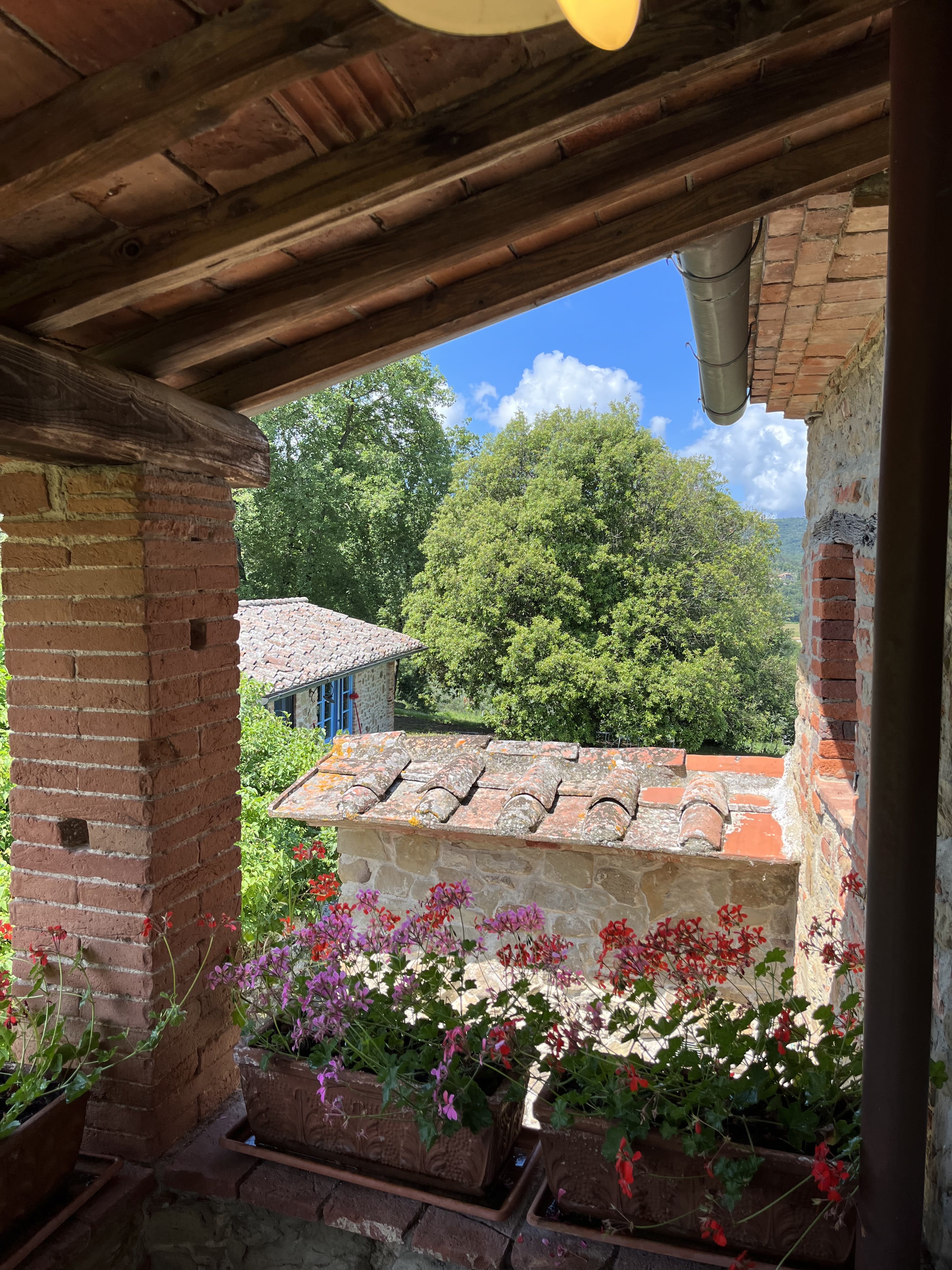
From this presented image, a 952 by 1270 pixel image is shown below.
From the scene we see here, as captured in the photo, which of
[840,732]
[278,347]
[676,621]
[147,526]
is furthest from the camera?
[676,621]

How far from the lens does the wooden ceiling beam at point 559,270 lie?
1.72 meters

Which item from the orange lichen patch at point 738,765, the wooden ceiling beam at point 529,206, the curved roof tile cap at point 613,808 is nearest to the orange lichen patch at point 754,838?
the curved roof tile cap at point 613,808

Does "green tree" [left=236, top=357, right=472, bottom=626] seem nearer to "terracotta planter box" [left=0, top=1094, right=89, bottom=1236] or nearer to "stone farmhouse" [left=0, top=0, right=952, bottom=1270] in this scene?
"stone farmhouse" [left=0, top=0, right=952, bottom=1270]

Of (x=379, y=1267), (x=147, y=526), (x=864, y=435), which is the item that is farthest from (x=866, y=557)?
(x=379, y=1267)

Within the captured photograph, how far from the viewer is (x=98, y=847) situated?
1977 millimetres

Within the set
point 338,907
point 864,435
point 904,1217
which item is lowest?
point 904,1217

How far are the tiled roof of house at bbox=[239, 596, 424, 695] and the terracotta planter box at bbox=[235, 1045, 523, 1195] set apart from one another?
7.73 m

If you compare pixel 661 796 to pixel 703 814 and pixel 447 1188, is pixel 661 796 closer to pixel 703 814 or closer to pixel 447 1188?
pixel 703 814

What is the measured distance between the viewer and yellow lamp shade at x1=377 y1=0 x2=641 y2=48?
Answer: 2.39 ft

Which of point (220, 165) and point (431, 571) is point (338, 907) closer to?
point (220, 165)

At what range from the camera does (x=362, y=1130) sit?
181cm

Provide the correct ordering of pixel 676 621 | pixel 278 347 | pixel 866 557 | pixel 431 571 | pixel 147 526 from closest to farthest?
1. pixel 147 526
2. pixel 278 347
3. pixel 866 557
4. pixel 676 621
5. pixel 431 571

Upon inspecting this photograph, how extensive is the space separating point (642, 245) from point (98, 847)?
6.16ft

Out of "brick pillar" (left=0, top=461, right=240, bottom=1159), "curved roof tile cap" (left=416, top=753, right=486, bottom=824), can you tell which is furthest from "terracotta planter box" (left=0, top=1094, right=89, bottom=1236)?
"curved roof tile cap" (left=416, top=753, right=486, bottom=824)
